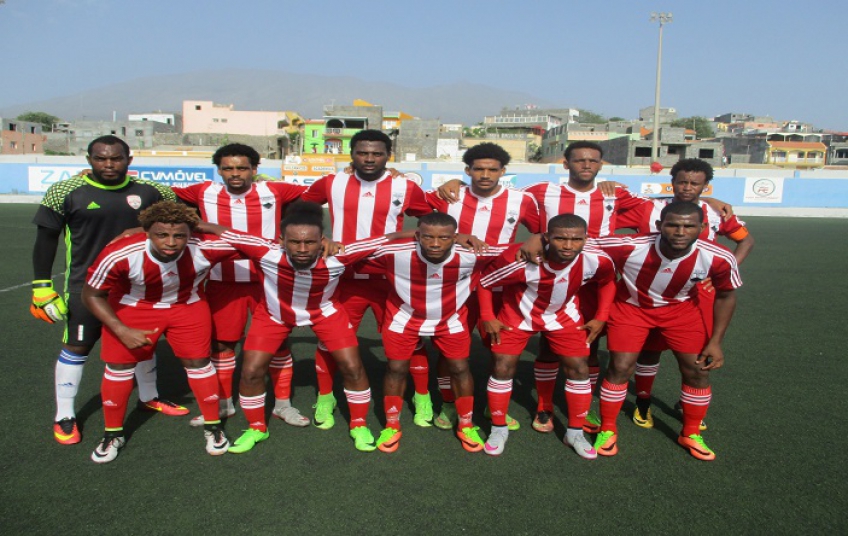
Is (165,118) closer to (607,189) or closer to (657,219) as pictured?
(607,189)

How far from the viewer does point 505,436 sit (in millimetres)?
3928

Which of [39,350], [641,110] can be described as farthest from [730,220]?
[641,110]

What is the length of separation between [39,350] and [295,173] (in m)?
18.7

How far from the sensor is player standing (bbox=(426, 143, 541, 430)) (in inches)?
167

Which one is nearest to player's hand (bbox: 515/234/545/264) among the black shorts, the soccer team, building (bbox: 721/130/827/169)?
the soccer team

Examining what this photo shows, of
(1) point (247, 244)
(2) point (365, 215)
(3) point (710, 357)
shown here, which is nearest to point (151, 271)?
(1) point (247, 244)

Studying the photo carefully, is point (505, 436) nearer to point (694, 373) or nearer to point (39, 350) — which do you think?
point (694, 373)

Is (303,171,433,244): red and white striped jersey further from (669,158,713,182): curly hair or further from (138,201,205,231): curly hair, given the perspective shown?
(669,158,713,182): curly hair

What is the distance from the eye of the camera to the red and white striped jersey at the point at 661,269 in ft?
12.3

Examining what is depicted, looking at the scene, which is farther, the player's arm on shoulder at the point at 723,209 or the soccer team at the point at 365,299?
the player's arm on shoulder at the point at 723,209

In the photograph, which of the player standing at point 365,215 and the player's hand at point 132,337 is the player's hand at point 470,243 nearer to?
the player standing at point 365,215

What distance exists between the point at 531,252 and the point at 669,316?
3.33 feet

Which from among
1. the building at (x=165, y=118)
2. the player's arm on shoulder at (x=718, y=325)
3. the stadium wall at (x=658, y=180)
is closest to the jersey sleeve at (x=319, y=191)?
the player's arm on shoulder at (x=718, y=325)

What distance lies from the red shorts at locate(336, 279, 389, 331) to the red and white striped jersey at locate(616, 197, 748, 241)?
1939 millimetres
